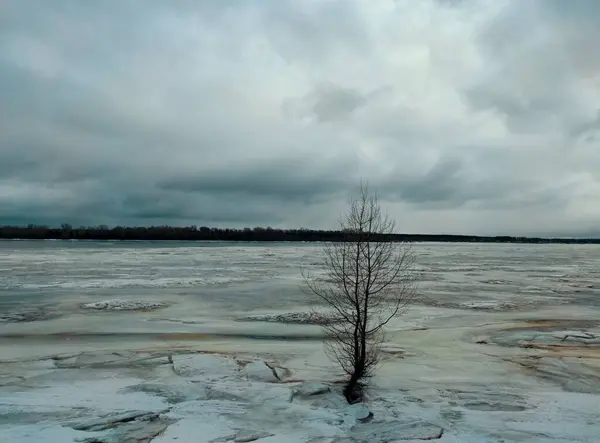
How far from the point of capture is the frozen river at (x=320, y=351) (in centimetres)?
774

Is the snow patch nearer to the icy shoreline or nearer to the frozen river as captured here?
the frozen river

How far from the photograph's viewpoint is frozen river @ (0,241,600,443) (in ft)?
25.4

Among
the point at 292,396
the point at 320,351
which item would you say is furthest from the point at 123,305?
the point at 292,396

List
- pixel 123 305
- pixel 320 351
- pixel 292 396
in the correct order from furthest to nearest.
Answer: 1. pixel 123 305
2. pixel 320 351
3. pixel 292 396

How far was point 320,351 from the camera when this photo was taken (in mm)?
12469

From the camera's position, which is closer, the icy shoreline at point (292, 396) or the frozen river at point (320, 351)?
the icy shoreline at point (292, 396)

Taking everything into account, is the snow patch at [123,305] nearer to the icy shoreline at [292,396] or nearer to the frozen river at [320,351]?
the frozen river at [320,351]

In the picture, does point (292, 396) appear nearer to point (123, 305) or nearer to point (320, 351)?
point (320, 351)

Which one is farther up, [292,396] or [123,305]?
[123,305]

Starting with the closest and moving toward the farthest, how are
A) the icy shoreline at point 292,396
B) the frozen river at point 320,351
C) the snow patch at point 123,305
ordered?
1. the icy shoreline at point 292,396
2. the frozen river at point 320,351
3. the snow patch at point 123,305

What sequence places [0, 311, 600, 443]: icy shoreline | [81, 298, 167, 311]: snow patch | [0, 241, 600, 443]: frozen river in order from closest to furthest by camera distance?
[0, 311, 600, 443]: icy shoreline, [0, 241, 600, 443]: frozen river, [81, 298, 167, 311]: snow patch

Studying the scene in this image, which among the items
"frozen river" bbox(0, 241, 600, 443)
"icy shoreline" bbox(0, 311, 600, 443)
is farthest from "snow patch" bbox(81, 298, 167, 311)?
"icy shoreline" bbox(0, 311, 600, 443)

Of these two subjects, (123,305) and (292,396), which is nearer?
(292,396)

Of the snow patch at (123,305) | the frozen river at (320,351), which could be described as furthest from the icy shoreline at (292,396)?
the snow patch at (123,305)
